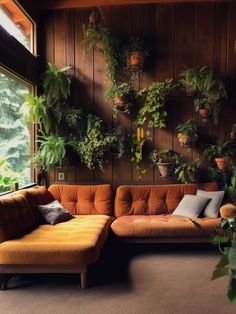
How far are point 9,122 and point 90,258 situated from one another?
1940 millimetres

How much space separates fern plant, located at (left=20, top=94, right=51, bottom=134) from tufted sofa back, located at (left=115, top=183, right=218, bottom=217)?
133cm

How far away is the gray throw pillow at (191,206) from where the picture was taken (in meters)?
3.73

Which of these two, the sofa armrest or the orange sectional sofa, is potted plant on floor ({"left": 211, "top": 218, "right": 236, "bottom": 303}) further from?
the sofa armrest

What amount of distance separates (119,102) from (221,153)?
1506 mm

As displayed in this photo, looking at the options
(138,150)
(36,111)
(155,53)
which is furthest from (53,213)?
(155,53)

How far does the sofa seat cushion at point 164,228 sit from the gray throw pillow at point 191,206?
0.19m

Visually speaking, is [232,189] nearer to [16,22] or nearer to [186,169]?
[186,169]

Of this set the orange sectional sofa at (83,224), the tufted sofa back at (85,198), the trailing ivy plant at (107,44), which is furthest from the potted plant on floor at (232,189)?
the trailing ivy plant at (107,44)

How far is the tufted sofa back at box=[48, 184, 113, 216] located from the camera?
4.05m

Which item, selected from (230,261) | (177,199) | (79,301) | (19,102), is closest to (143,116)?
(177,199)

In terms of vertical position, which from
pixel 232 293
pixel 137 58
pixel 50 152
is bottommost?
pixel 232 293

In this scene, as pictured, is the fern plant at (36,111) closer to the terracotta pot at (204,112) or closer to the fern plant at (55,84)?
the fern plant at (55,84)

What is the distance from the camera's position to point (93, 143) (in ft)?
13.5

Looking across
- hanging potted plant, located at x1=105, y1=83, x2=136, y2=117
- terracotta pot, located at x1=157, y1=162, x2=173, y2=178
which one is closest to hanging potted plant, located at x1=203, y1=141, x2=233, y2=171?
terracotta pot, located at x1=157, y1=162, x2=173, y2=178
